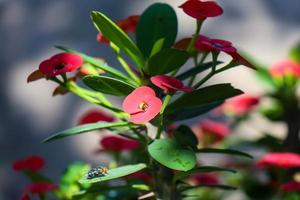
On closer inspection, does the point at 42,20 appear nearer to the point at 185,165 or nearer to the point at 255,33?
the point at 255,33

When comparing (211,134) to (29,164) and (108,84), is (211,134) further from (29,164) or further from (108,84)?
(108,84)

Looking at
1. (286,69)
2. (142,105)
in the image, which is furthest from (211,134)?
(142,105)

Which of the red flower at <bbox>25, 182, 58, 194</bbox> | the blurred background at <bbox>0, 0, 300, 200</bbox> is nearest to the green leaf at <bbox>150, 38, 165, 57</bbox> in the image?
the red flower at <bbox>25, 182, 58, 194</bbox>

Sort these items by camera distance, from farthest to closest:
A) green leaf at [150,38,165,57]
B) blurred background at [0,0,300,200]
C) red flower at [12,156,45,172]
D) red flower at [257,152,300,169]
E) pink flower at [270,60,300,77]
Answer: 1. blurred background at [0,0,300,200]
2. pink flower at [270,60,300,77]
3. red flower at [257,152,300,169]
4. red flower at [12,156,45,172]
5. green leaf at [150,38,165,57]

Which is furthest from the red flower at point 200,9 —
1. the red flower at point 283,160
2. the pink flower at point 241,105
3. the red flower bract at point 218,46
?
the pink flower at point 241,105

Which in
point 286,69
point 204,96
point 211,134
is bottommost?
point 211,134

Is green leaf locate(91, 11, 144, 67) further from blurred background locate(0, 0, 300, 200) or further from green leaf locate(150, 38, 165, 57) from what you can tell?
blurred background locate(0, 0, 300, 200)
